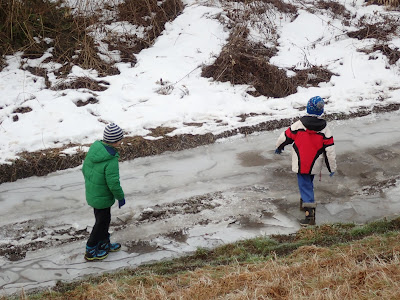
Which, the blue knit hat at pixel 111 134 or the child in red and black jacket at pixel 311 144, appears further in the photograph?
the child in red and black jacket at pixel 311 144

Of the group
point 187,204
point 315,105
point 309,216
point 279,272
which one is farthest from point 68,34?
point 279,272

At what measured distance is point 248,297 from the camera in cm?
361

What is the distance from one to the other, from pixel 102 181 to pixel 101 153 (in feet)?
1.00

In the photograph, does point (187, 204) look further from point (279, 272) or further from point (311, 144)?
point (279, 272)

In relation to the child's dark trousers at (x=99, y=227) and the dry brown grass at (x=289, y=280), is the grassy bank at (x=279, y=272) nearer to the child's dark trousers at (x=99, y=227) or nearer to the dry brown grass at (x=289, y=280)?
the dry brown grass at (x=289, y=280)

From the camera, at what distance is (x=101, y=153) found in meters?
4.77

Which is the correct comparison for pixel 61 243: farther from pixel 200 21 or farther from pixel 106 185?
pixel 200 21

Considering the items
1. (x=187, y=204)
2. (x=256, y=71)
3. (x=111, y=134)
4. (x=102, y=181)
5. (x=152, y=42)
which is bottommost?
(x=187, y=204)

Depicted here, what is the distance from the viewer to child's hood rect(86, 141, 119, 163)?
15.6ft

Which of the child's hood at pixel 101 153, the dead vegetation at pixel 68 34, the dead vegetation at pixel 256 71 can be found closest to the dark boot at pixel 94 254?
the child's hood at pixel 101 153

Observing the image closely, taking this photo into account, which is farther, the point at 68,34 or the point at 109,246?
the point at 68,34

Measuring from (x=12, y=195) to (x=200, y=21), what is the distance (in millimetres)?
6330

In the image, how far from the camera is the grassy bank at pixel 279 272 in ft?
12.0

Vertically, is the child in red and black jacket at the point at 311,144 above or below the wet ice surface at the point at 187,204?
above
